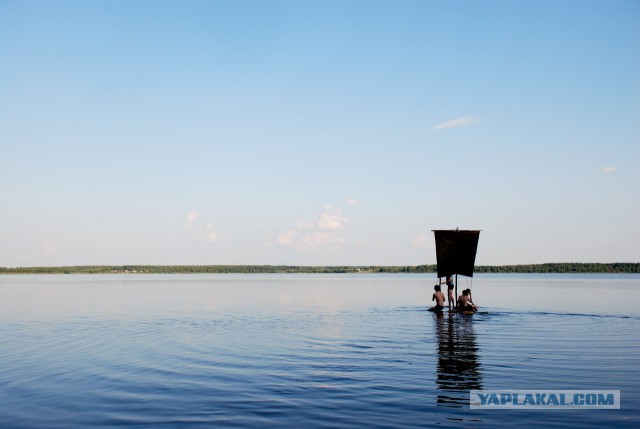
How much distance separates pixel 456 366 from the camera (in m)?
17.4

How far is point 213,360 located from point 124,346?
5.53m

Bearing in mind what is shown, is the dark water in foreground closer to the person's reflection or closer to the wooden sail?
the person's reflection

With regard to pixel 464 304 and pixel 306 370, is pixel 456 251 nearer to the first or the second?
pixel 464 304

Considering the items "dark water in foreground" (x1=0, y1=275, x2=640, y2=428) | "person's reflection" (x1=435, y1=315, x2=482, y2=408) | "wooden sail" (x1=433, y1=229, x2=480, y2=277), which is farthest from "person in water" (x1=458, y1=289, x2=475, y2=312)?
"person's reflection" (x1=435, y1=315, x2=482, y2=408)

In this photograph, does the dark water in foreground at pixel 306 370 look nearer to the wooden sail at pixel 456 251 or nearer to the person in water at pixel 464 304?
the person in water at pixel 464 304

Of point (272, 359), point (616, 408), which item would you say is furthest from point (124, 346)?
point (616, 408)

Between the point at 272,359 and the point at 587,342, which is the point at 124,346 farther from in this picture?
the point at 587,342

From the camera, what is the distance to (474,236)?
37875 millimetres

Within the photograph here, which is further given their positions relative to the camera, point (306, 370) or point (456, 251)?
point (456, 251)

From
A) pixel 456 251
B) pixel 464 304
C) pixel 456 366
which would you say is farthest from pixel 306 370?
pixel 456 251

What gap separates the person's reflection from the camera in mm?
13500

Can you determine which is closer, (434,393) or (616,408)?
(616,408)

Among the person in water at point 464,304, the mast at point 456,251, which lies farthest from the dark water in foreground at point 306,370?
the mast at point 456,251

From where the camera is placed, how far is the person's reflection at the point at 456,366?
44.3ft
